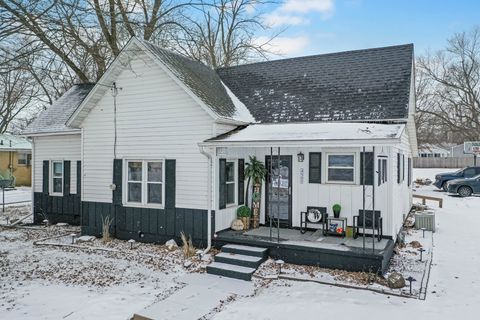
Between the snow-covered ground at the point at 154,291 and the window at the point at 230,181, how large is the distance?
2.11 meters

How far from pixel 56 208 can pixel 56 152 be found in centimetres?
209

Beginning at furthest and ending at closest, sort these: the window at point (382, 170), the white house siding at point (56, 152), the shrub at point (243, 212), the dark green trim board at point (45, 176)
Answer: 1. the dark green trim board at point (45, 176)
2. the white house siding at point (56, 152)
3. the shrub at point (243, 212)
4. the window at point (382, 170)

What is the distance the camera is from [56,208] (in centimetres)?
1373

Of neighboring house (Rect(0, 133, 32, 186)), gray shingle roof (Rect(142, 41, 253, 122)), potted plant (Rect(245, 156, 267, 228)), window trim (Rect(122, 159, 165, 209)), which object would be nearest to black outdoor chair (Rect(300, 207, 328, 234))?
potted plant (Rect(245, 156, 267, 228))

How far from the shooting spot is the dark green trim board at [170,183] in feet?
32.7

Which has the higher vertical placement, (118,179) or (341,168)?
(341,168)

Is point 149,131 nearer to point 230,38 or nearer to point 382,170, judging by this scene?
point 382,170

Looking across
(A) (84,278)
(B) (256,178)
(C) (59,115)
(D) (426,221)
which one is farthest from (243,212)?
(C) (59,115)

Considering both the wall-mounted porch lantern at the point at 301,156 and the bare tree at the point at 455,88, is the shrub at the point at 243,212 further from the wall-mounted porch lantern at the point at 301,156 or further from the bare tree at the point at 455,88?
the bare tree at the point at 455,88

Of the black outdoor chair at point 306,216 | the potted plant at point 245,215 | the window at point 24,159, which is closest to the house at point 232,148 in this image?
the black outdoor chair at point 306,216

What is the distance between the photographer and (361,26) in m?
16.6

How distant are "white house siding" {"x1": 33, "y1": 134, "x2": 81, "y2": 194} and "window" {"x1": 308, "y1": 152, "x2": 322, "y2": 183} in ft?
26.8

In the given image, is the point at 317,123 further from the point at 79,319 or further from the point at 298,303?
the point at 79,319

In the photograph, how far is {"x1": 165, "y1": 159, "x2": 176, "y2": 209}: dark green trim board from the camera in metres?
9.96
